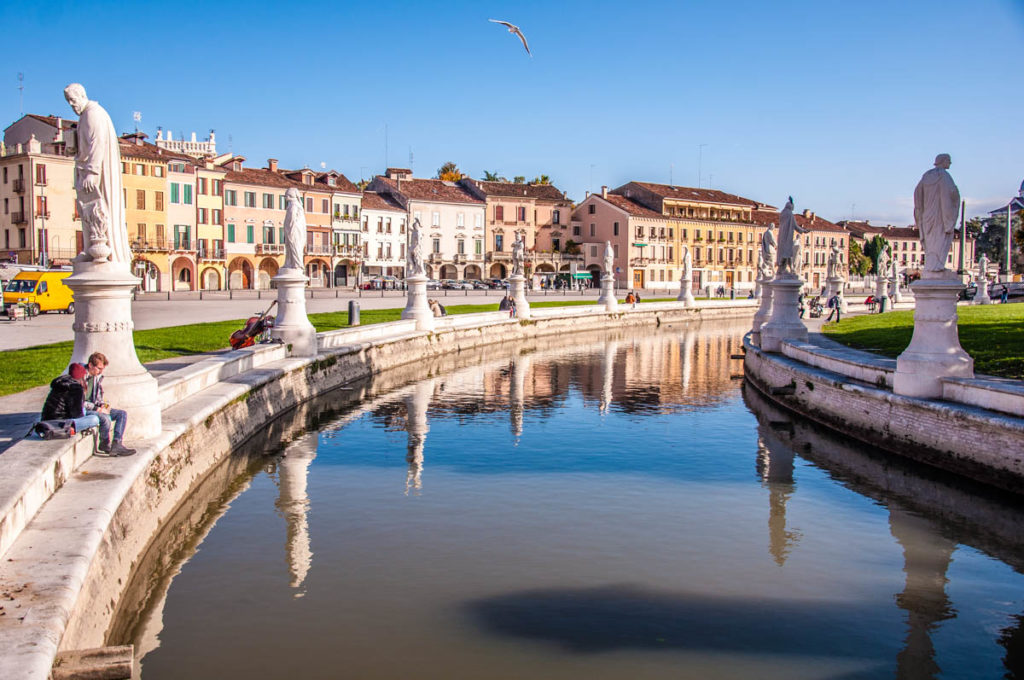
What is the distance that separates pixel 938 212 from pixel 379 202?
68.6m

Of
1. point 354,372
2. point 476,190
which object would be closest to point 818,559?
point 354,372

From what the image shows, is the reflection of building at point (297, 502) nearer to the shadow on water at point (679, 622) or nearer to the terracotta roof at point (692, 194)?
the shadow on water at point (679, 622)

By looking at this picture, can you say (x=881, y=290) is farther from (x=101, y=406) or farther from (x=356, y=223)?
(x=101, y=406)

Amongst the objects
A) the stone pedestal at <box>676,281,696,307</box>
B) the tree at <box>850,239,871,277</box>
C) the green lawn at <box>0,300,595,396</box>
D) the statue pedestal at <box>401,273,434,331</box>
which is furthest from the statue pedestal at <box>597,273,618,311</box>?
the tree at <box>850,239,871,277</box>

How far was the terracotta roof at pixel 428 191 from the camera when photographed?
80000mm

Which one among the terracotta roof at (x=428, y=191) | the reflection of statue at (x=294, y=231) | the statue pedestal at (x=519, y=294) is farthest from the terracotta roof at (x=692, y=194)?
the reflection of statue at (x=294, y=231)

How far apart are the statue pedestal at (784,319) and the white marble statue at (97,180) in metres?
16.0

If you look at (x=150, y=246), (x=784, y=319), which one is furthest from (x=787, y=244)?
(x=150, y=246)

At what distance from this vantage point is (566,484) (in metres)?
11.6

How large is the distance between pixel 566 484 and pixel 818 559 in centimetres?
358

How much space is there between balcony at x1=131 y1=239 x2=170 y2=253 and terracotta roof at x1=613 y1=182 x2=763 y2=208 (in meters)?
49.1

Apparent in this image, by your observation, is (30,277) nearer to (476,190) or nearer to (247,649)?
(247,649)

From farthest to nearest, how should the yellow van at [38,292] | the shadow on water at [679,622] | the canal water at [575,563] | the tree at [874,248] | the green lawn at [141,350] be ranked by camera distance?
1. the tree at [874,248]
2. the yellow van at [38,292]
3. the green lawn at [141,350]
4. the shadow on water at [679,622]
5. the canal water at [575,563]

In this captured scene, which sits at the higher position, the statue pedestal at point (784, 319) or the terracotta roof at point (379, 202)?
the terracotta roof at point (379, 202)
